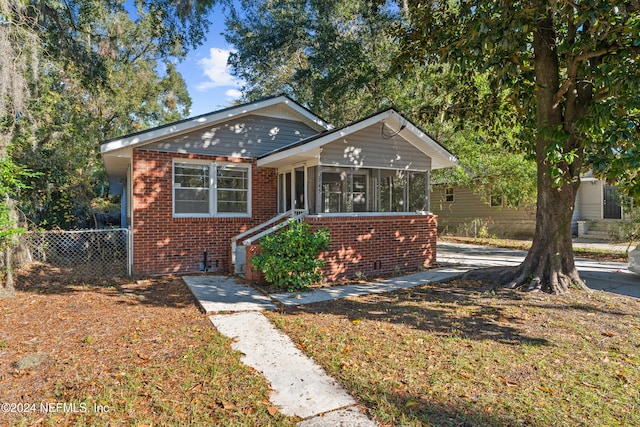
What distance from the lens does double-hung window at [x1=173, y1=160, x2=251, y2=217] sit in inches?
356

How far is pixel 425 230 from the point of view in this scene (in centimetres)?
992

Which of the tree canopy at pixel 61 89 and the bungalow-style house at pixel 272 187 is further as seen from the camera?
the bungalow-style house at pixel 272 187

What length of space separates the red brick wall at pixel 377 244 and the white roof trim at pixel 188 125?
360cm

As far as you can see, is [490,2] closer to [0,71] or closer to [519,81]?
[519,81]

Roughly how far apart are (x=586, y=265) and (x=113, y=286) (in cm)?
1207

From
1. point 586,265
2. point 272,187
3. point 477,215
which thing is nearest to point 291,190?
point 272,187

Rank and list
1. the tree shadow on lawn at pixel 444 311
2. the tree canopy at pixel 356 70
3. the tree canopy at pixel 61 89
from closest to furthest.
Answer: the tree shadow on lawn at pixel 444 311 → the tree canopy at pixel 61 89 → the tree canopy at pixel 356 70

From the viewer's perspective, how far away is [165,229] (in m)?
8.77

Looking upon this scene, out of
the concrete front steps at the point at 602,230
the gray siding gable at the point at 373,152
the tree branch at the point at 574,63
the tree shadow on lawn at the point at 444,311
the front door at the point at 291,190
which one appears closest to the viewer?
the tree shadow on lawn at the point at 444,311

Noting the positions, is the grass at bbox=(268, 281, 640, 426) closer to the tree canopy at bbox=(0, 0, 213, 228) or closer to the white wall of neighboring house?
the tree canopy at bbox=(0, 0, 213, 228)

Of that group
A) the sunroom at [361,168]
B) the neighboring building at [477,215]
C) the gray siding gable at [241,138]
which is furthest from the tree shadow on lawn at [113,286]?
the neighboring building at [477,215]

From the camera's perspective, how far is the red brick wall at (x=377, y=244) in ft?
27.1

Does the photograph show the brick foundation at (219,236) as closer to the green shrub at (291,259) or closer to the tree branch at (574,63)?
the green shrub at (291,259)

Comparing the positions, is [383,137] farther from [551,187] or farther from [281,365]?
[281,365]
